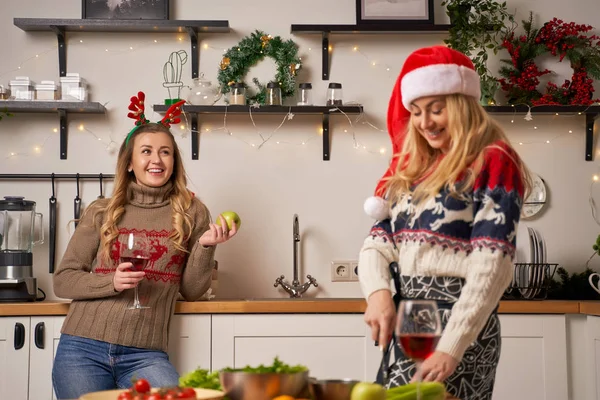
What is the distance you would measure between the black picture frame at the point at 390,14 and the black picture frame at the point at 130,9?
2.81ft

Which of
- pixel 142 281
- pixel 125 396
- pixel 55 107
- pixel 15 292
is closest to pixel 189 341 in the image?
pixel 142 281

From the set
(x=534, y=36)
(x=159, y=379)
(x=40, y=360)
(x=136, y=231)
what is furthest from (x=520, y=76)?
(x=40, y=360)

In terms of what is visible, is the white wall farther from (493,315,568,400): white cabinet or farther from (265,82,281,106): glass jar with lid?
(493,315,568,400): white cabinet

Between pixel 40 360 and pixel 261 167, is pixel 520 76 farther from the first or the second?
pixel 40 360

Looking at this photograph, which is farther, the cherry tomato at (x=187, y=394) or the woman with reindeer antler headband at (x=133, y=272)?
the woman with reindeer antler headband at (x=133, y=272)

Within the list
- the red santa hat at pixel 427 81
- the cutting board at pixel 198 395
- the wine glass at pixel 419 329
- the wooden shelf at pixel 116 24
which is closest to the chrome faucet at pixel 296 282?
the wooden shelf at pixel 116 24

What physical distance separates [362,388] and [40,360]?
210cm

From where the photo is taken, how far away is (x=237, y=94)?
138 inches

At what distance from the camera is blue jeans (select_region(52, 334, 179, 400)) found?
8.71 ft

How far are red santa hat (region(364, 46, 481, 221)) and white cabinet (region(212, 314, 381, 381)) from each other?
3.99 feet

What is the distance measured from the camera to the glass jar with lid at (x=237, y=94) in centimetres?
349

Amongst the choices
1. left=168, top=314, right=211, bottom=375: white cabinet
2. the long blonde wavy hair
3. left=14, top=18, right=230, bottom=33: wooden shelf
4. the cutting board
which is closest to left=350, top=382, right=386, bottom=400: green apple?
the cutting board

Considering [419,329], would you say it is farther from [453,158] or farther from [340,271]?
[340,271]

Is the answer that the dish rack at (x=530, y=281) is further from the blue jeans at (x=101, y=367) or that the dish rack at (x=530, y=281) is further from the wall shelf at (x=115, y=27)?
the wall shelf at (x=115, y=27)
